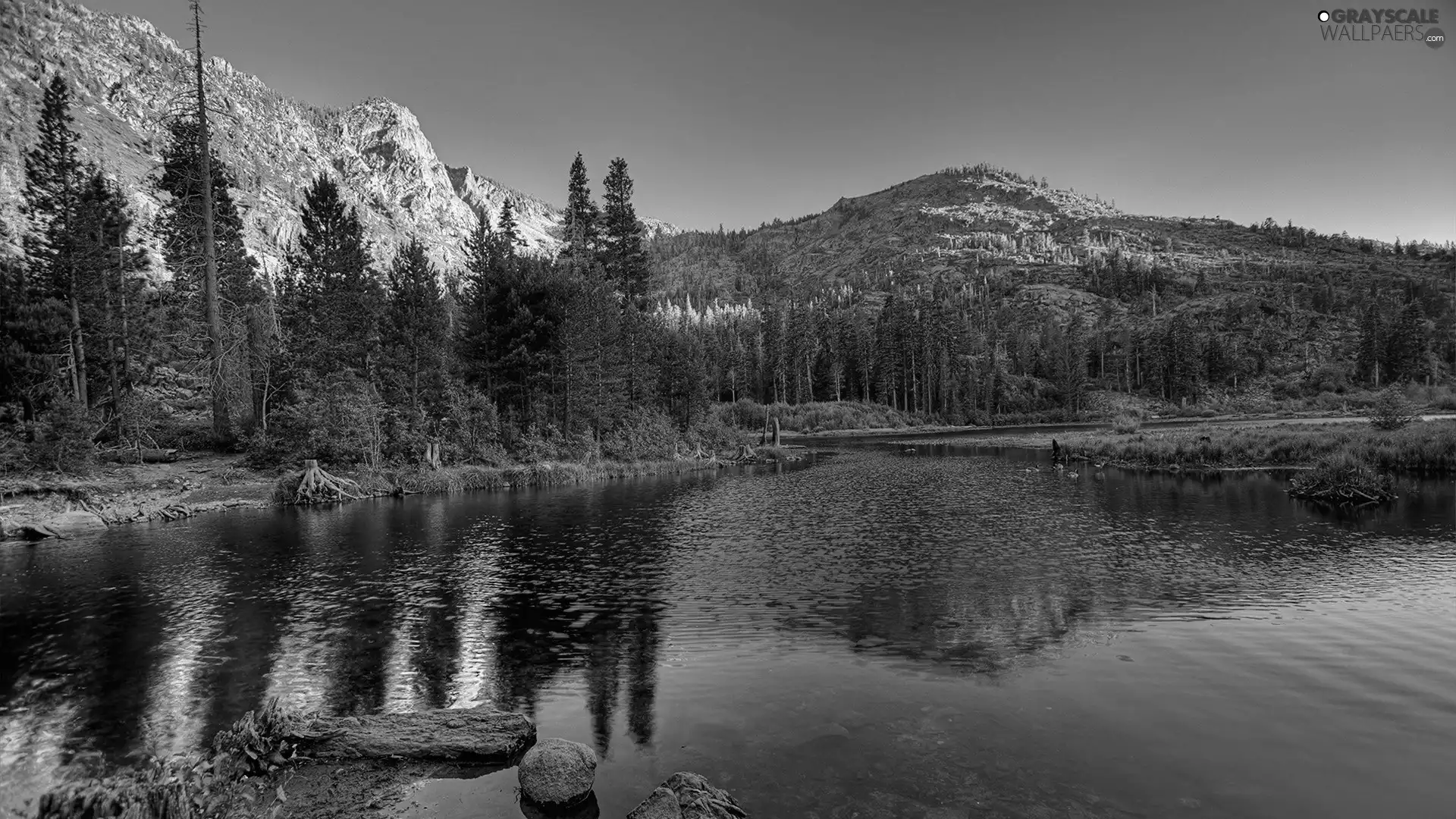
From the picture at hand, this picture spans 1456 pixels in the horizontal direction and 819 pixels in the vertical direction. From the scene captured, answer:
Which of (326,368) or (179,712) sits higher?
(326,368)

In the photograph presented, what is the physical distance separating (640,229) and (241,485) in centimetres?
4062

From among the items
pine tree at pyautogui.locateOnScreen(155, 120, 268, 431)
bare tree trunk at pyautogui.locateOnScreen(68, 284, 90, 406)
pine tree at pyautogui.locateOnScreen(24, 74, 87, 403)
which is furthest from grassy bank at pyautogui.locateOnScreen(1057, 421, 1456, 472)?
pine tree at pyautogui.locateOnScreen(24, 74, 87, 403)

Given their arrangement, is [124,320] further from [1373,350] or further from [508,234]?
[1373,350]

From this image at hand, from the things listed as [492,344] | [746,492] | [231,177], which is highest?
[231,177]

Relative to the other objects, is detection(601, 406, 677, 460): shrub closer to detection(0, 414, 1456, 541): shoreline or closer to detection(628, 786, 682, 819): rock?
detection(0, 414, 1456, 541): shoreline

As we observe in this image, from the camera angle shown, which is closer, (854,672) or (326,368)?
(854,672)

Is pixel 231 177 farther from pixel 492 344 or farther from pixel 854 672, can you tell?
pixel 854 672

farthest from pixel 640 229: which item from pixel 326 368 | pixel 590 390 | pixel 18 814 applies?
pixel 18 814

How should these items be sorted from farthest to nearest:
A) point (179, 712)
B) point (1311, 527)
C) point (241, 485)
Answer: point (241, 485)
point (1311, 527)
point (179, 712)

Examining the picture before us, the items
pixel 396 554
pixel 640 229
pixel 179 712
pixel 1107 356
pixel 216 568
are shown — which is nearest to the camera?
pixel 179 712

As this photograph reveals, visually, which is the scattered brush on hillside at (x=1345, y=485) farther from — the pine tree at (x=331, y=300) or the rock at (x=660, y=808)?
the pine tree at (x=331, y=300)

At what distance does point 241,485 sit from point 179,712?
92.8 feet

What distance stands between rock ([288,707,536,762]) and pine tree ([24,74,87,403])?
39307 mm

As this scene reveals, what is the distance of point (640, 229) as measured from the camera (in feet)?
206
